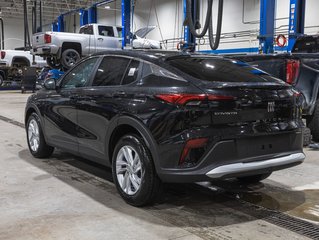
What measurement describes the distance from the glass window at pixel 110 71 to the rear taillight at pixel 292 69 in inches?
124

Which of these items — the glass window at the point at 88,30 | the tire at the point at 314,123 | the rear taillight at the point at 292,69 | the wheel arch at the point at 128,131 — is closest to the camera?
the wheel arch at the point at 128,131

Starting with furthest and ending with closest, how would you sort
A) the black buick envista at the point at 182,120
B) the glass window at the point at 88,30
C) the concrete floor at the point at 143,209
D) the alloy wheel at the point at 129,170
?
1. the glass window at the point at 88,30
2. the alloy wheel at the point at 129,170
3. the black buick envista at the point at 182,120
4. the concrete floor at the point at 143,209

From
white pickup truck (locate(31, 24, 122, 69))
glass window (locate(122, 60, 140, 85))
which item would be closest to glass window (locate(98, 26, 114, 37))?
white pickup truck (locate(31, 24, 122, 69))

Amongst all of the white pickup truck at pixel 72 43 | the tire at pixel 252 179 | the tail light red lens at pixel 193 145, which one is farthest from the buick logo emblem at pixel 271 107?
the white pickup truck at pixel 72 43

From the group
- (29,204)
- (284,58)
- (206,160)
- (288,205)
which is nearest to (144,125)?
(206,160)

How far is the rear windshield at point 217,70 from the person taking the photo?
3.81 metres

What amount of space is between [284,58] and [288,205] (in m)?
3.08

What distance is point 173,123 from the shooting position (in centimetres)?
349

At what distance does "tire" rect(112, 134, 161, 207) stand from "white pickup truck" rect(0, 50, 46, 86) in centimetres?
1878

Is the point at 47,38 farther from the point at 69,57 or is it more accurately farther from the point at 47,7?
the point at 47,7

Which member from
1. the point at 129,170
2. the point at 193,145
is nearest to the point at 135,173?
the point at 129,170

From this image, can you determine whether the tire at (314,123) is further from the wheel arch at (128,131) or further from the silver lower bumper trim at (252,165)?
the wheel arch at (128,131)

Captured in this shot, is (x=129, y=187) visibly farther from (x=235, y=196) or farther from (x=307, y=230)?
(x=307, y=230)

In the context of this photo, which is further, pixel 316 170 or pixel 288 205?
pixel 316 170
